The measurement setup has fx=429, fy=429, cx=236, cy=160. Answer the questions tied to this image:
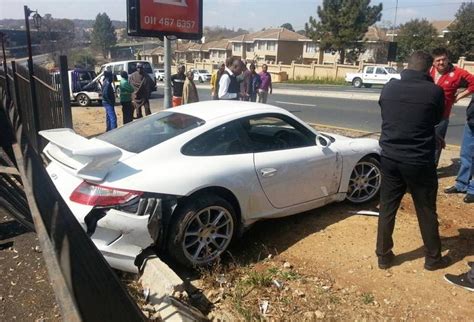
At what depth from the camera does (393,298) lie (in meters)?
3.36

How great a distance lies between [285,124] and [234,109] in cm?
63

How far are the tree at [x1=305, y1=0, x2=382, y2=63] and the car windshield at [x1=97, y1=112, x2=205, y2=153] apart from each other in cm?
5719

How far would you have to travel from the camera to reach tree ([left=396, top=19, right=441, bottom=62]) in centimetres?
5369

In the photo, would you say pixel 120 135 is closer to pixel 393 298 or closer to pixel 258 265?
pixel 258 265

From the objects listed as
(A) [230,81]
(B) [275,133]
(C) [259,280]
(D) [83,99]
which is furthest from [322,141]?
(D) [83,99]

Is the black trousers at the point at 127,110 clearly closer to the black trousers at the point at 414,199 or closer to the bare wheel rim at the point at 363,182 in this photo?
the bare wheel rim at the point at 363,182

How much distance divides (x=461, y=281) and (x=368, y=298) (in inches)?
32.9

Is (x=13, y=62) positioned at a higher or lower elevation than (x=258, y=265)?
higher

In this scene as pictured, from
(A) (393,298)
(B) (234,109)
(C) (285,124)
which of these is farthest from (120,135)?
(A) (393,298)

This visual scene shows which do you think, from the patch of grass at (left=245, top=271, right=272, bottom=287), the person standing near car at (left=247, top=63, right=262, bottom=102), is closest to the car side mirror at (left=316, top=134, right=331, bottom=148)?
the patch of grass at (left=245, top=271, right=272, bottom=287)

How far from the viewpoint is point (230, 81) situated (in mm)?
8586

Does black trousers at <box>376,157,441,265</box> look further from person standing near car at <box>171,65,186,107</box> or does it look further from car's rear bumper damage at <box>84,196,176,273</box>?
person standing near car at <box>171,65,186,107</box>

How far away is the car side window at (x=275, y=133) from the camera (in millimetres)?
4371

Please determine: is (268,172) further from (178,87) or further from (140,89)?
(140,89)
